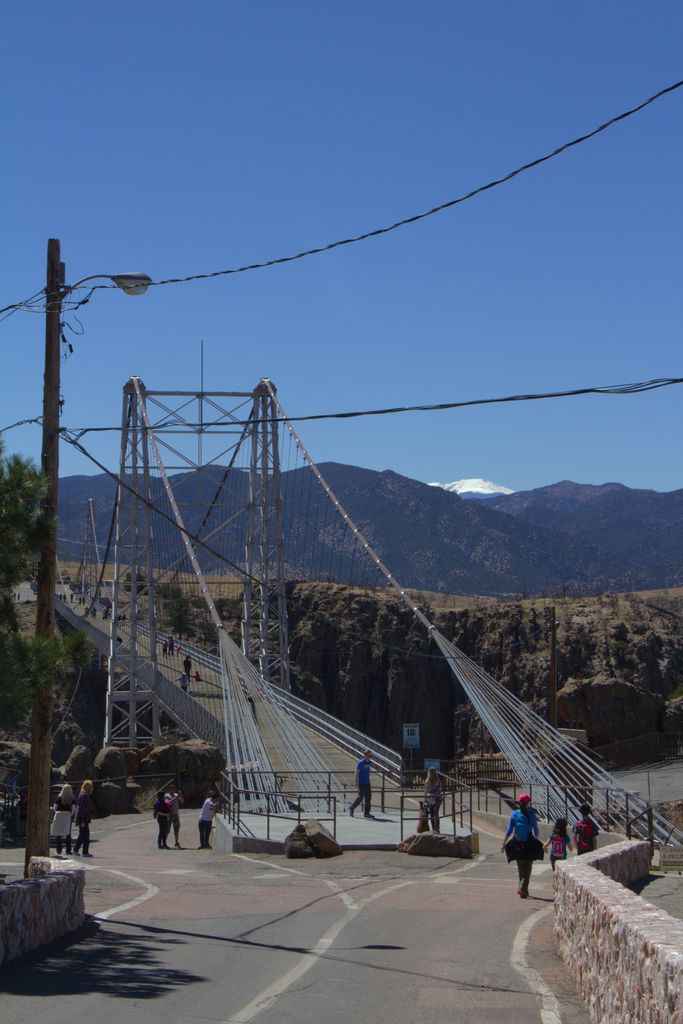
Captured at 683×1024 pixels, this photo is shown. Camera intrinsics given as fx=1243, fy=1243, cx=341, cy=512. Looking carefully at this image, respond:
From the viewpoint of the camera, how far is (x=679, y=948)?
5.27 metres

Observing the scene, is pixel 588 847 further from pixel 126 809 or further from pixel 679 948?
pixel 126 809

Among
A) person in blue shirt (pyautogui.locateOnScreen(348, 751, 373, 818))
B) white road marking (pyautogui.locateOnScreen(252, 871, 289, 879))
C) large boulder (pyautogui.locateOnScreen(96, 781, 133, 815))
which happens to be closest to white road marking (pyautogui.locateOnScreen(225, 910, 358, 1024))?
white road marking (pyautogui.locateOnScreen(252, 871, 289, 879))

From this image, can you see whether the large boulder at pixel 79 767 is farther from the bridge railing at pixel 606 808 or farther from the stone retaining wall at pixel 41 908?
the stone retaining wall at pixel 41 908

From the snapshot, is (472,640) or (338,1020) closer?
(338,1020)

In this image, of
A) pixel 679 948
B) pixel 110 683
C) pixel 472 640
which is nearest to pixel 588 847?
pixel 679 948

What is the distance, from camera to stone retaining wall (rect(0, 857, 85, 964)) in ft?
28.6

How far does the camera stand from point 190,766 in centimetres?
3212

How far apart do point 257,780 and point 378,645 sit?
3911 centimetres

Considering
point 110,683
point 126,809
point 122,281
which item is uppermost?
point 122,281

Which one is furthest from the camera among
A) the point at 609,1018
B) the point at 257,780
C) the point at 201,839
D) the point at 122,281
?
the point at 257,780

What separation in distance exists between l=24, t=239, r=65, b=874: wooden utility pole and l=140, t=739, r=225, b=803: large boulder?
1950cm

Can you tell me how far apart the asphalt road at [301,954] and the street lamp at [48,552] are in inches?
43.5

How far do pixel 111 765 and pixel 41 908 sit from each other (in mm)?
22550

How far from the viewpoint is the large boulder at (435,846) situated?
1728 cm
